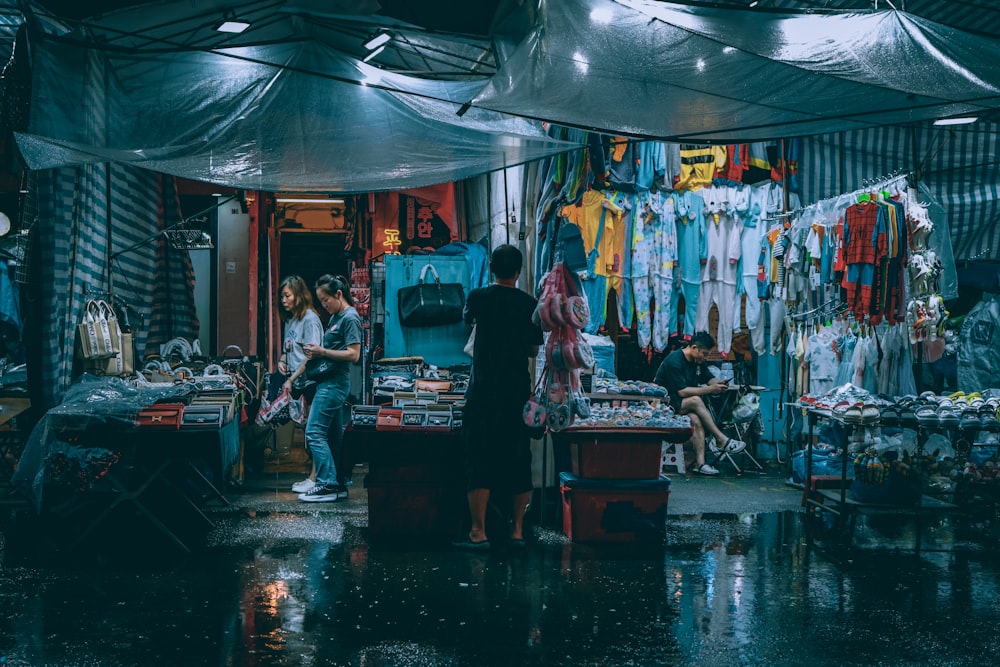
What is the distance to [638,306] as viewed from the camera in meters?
11.1

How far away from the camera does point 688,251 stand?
1109 cm

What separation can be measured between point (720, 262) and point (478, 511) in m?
6.08

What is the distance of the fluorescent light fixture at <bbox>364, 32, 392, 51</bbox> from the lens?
779cm

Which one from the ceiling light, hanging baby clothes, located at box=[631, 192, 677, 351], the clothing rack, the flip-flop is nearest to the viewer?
the flip-flop

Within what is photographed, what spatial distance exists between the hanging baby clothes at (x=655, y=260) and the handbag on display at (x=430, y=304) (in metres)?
2.36

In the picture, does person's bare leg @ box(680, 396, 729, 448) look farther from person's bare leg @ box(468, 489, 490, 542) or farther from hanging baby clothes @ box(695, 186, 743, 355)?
person's bare leg @ box(468, 489, 490, 542)

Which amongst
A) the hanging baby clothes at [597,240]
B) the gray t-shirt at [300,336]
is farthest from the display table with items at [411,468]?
the hanging baby clothes at [597,240]

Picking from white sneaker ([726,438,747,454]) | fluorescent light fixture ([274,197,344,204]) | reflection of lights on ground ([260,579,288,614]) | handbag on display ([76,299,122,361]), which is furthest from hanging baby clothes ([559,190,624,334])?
reflection of lights on ground ([260,579,288,614])

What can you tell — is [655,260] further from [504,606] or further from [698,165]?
[504,606]

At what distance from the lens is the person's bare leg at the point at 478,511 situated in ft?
21.2

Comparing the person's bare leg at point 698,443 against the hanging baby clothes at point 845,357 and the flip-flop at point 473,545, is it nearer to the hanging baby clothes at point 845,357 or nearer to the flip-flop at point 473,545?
the hanging baby clothes at point 845,357

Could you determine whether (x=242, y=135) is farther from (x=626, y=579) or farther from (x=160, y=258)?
(x=626, y=579)

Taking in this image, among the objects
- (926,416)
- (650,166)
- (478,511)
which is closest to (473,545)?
(478,511)

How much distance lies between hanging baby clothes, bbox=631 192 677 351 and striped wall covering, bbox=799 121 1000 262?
1809 mm
